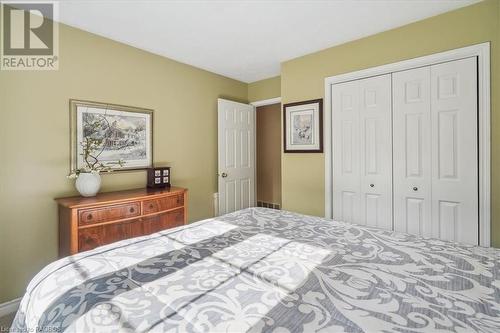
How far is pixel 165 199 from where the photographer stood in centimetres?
264

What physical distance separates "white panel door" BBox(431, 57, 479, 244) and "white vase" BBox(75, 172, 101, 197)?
3.14 meters

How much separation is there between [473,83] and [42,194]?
3.84 meters

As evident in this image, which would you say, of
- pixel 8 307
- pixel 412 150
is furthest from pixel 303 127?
pixel 8 307

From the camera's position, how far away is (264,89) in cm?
409

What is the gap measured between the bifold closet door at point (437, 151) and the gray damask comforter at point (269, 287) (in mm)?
1201

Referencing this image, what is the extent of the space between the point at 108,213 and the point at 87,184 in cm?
36

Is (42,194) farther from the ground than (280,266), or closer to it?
farther from the ground

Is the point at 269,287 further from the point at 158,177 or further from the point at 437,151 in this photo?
the point at 158,177

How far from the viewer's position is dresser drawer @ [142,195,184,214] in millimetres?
2479

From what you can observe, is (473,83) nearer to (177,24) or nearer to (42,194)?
(177,24)

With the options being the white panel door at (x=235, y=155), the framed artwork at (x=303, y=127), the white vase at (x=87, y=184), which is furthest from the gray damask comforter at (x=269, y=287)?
the white panel door at (x=235, y=155)

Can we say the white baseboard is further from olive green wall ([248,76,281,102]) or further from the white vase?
olive green wall ([248,76,281,102])

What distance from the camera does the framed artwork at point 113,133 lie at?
2.42m

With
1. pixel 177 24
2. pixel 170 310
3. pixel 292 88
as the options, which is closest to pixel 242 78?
pixel 292 88
